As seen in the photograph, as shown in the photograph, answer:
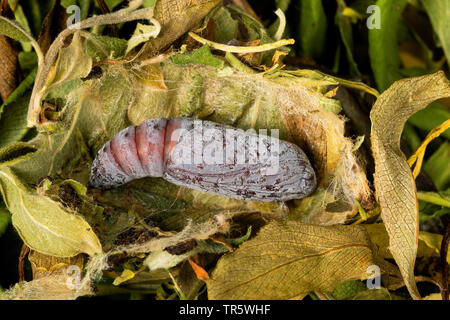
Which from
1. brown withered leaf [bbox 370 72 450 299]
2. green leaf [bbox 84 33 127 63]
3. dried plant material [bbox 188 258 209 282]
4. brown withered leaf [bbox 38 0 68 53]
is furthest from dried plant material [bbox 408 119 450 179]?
brown withered leaf [bbox 38 0 68 53]

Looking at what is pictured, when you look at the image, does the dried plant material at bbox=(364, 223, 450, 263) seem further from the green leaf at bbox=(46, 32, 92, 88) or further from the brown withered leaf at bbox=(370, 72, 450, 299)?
the green leaf at bbox=(46, 32, 92, 88)

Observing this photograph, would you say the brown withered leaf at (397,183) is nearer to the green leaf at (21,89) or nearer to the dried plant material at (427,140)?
the dried plant material at (427,140)

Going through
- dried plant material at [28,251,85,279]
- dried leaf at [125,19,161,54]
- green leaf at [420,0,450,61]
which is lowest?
dried plant material at [28,251,85,279]

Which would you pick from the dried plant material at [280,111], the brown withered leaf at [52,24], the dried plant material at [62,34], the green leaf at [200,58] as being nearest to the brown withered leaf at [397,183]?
the dried plant material at [280,111]

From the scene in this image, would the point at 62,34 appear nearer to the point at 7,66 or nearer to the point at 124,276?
the point at 7,66

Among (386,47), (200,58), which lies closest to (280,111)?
(200,58)

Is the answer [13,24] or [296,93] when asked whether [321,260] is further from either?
[13,24]

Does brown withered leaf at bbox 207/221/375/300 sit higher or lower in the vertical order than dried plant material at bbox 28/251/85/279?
higher
